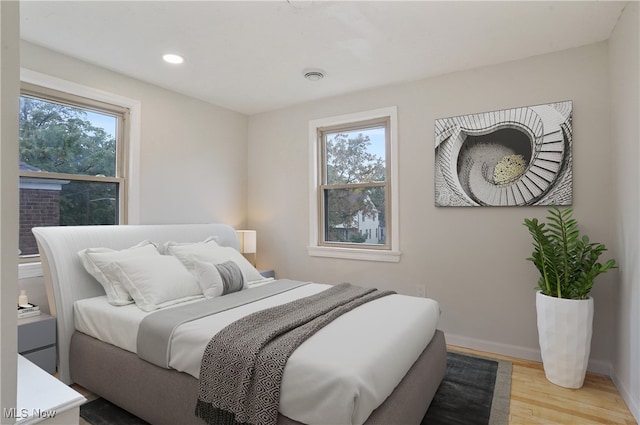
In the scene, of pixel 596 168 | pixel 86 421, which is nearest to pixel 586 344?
→ pixel 596 168

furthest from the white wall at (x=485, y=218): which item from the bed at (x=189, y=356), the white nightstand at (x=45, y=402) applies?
the white nightstand at (x=45, y=402)

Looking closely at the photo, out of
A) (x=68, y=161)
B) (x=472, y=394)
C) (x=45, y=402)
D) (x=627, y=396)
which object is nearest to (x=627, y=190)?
(x=627, y=396)

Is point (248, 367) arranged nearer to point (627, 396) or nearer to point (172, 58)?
point (627, 396)

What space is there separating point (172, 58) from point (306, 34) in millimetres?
1213

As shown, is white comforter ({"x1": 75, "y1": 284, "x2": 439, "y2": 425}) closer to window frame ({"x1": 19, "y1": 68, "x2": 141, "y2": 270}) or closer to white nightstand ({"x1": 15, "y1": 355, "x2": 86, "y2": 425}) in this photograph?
white nightstand ({"x1": 15, "y1": 355, "x2": 86, "y2": 425})

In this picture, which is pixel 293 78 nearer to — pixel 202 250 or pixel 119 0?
pixel 119 0

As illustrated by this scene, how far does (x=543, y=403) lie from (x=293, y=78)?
10.8 feet

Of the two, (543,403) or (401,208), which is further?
(401,208)

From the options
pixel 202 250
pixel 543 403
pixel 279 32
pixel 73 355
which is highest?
pixel 279 32

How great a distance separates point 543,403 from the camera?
7.14 feet

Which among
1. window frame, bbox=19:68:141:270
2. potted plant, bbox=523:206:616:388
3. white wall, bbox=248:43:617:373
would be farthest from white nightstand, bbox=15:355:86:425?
potted plant, bbox=523:206:616:388

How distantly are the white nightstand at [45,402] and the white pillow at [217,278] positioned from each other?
3.74 ft

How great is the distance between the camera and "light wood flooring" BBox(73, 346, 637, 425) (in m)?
2.01

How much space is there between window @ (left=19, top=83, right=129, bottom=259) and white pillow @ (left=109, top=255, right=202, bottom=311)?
903 mm
